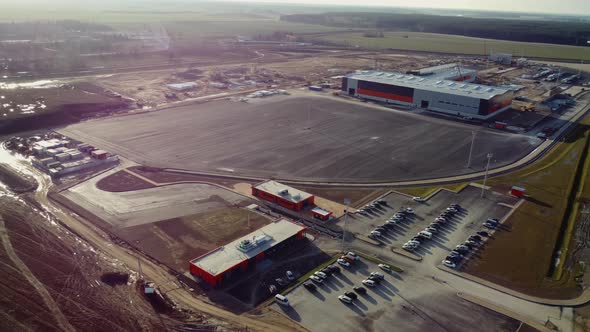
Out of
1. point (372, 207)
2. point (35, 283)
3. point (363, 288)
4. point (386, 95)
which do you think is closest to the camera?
point (35, 283)

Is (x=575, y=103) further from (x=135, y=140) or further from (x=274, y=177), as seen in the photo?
(x=135, y=140)

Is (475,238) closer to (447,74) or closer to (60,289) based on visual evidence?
(60,289)

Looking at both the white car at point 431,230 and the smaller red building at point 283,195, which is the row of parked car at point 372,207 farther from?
the white car at point 431,230

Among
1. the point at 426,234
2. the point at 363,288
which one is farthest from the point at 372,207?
the point at 363,288

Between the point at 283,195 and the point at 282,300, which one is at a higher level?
the point at 283,195

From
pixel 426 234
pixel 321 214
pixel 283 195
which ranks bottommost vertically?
pixel 426 234

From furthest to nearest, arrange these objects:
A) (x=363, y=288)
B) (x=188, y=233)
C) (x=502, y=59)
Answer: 1. (x=502, y=59)
2. (x=188, y=233)
3. (x=363, y=288)

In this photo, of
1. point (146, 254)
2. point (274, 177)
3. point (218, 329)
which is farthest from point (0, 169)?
point (218, 329)

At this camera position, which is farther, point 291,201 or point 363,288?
point 291,201
